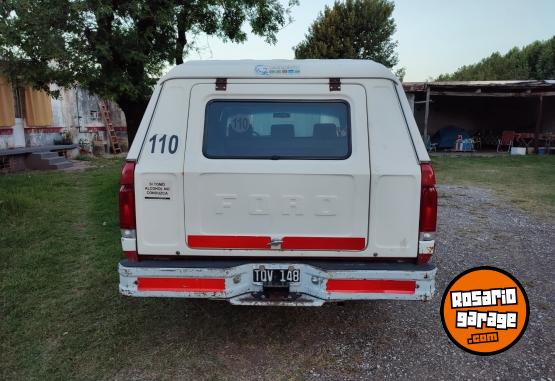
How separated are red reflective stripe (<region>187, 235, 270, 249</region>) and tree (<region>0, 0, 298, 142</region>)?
222 inches

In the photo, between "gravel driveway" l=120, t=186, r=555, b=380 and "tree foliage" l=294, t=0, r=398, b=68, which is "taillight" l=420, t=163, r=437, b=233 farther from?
"tree foliage" l=294, t=0, r=398, b=68

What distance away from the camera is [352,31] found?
26.6 metres

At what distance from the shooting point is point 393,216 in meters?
2.73

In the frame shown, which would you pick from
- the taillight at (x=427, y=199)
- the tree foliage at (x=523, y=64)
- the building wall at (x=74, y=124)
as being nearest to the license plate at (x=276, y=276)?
the taillight at (x=427, y=199)

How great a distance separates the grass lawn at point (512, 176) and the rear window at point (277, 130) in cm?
610

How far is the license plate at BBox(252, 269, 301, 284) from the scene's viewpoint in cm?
275

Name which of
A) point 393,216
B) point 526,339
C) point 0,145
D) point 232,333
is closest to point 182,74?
point 393,216

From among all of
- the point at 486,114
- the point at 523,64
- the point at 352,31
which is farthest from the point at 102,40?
the point at 523,64

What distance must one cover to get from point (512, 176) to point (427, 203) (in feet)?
35.5

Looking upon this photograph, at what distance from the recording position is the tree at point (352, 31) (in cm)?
2627

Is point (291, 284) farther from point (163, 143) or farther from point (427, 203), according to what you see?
point (163, 143)

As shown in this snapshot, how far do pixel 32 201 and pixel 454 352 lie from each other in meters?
7.09

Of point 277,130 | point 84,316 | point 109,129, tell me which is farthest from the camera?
point 109,129

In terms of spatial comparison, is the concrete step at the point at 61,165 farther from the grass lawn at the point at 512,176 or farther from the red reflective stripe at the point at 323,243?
the red reflective stripe at the point at 323,243
